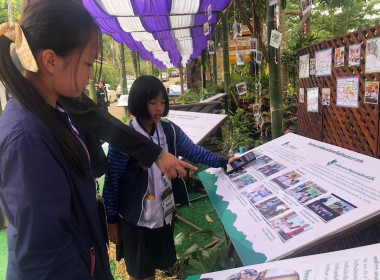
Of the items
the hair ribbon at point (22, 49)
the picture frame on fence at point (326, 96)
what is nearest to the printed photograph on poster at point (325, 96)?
the picture frame on fence at point (326, 96)

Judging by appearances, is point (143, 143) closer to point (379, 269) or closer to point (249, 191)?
point (249, 191)

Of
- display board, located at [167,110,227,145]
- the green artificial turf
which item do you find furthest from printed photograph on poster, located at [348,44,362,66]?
the green artificial turf

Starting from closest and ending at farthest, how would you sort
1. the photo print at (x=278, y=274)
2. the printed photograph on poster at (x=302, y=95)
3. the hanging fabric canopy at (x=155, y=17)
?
1. the photo print at (x=278, y=274)
2. the printed photograph on poster at (x=302, y=95)
3. the hanging fabric canopy at (x=155, y=17)

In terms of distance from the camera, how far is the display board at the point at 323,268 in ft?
2.55

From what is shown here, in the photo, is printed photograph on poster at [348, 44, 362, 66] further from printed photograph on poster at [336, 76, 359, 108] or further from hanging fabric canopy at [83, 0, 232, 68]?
hanging fabric canopy at [83, 0, 232, 68]

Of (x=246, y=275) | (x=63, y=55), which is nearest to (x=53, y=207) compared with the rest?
(x=63, y=55)

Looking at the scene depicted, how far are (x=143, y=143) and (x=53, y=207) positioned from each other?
68cm

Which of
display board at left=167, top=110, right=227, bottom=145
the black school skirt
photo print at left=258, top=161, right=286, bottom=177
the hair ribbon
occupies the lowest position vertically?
the black school skirt

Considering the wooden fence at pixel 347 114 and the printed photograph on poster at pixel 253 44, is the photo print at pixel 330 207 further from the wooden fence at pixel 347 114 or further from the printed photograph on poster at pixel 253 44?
the printed photograph on poster at pixel 253 44

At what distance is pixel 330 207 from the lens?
46.7 inches

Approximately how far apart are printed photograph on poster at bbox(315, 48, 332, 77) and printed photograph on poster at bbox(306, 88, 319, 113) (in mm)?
142

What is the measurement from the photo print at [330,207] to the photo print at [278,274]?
35cm

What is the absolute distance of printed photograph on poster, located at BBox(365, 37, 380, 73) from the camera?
1.68 meters

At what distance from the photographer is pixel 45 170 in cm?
76
